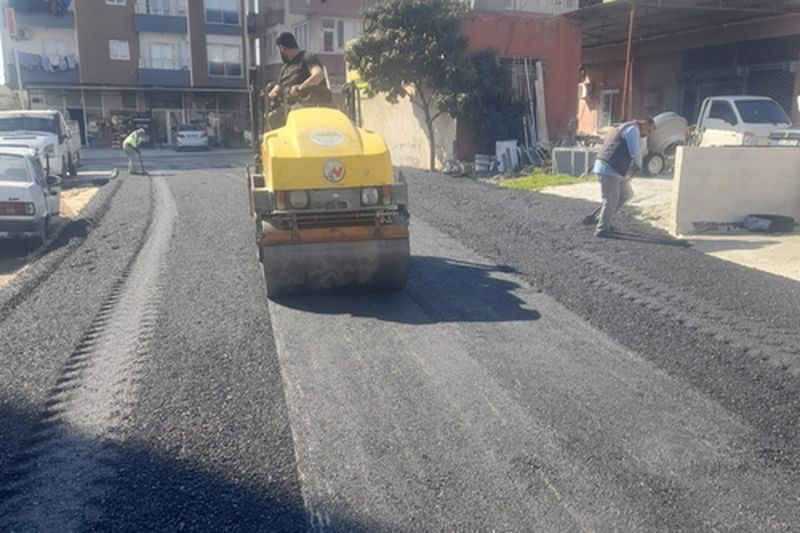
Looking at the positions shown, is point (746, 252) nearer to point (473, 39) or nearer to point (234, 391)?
point (234, 391)

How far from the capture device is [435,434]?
4.49 m

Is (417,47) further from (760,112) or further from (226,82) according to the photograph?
(226,82)

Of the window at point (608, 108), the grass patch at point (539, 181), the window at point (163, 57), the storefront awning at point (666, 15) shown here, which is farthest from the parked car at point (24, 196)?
the window at point (163, 57)

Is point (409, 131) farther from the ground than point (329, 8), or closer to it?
closer to it

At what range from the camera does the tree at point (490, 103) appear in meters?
20.4

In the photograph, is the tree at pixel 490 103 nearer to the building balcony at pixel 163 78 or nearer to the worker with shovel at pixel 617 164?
the worker with shovel at pixel 617 164

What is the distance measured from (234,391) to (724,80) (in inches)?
877

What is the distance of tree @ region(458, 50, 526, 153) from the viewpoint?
805 inches

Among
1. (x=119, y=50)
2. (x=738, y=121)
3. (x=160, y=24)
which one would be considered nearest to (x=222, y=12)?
(x=160, y=24)

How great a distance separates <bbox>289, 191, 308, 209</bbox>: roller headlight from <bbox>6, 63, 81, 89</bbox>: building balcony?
4264cm

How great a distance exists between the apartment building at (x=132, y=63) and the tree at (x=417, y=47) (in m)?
26.8

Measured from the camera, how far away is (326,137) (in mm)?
7320

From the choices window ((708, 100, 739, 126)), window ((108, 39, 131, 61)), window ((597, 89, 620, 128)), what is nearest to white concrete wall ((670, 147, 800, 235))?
window ((708, 100, 739, 126))

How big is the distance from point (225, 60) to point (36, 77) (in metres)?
11.3
